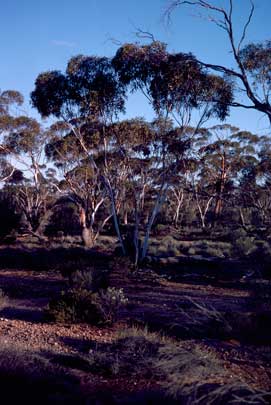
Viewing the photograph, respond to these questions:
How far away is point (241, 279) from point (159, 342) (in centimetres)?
911

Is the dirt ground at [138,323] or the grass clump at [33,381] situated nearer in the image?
the grass clump at [33,381]

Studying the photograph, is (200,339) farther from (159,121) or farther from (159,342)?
(159,121)

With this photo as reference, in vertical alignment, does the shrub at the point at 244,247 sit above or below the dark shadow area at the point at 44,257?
above

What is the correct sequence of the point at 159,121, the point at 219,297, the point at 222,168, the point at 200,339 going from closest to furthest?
the point at 200,339, the point at 219,297, the point at 159,121, the point at 222,168

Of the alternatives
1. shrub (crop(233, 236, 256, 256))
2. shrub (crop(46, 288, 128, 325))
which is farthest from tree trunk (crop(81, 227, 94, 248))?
shrub (crop(46, 288, 128, 325))

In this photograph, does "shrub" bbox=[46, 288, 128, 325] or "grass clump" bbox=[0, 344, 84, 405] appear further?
"shrub" bbox=[46, 288, 128, 325]

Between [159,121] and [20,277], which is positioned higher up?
[159,121]

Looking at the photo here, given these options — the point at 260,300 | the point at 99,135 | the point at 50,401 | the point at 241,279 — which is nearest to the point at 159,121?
the point at 99,135

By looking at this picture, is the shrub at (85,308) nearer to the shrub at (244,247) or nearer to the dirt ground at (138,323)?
the dirt ground at (138,323)

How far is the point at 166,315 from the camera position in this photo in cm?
946

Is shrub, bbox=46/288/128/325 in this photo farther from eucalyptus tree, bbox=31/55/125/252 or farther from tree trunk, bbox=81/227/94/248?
tree trunk, bbox=81/227/94/248

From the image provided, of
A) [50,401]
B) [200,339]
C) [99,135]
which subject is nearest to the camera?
[50,401]

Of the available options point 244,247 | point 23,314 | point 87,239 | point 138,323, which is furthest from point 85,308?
point 87,239

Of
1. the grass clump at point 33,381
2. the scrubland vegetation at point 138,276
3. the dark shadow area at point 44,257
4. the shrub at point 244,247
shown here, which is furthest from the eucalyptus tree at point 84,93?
the grass clump at point 33,381
